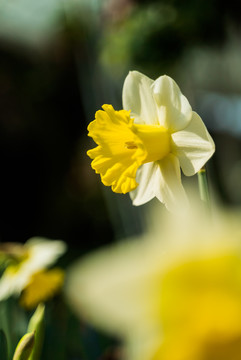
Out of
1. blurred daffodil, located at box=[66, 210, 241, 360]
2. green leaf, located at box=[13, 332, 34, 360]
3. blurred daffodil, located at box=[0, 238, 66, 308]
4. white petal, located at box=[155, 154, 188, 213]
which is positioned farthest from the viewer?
blurred daffodil, located at box=[0, 238, 66, 308]

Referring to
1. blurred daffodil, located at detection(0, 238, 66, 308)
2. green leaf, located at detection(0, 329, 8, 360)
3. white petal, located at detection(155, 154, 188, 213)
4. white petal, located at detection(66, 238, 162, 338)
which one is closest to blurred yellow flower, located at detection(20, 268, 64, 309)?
blurred daffodil, located at detection(0, 238, 66, 308)

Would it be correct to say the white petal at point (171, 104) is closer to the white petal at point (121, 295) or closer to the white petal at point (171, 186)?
the white petal at point (171, 186)

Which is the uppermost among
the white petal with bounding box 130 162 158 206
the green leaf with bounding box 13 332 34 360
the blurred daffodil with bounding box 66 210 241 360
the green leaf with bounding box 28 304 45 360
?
the blurred daffodil with bounding box 66 210 241 360

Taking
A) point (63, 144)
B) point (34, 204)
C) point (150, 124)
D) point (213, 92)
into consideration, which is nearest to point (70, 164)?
point (63, 144)

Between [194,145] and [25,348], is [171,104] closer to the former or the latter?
[194,145]

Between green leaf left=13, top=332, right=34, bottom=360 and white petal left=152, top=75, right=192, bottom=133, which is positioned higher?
white petal left=152, top=75, right=192, bottom=133

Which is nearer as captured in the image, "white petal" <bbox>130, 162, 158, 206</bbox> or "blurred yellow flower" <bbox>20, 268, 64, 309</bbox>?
"white petal" <bbox>130, 162, 158, 206</bbox>

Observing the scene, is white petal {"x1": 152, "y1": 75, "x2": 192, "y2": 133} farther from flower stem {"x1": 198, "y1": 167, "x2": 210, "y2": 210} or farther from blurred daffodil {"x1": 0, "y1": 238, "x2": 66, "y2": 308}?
blurred daffodil {"x1": 0, "y1": 238, "x2": 66, "y2": 308}
